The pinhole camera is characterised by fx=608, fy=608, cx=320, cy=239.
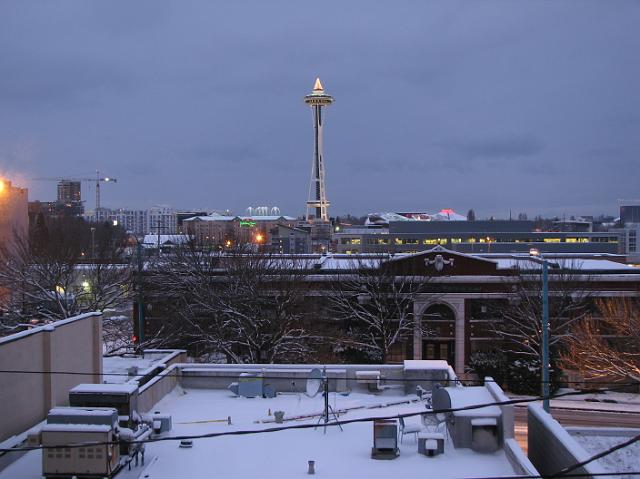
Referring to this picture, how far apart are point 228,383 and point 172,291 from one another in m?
20.2

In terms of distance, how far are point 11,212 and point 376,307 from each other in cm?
3097

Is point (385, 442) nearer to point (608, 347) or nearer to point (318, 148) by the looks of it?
point (608, 347)

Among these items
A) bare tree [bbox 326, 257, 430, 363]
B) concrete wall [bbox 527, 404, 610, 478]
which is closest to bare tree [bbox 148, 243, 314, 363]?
bare tree [bbox 326, 257, 430, 363]

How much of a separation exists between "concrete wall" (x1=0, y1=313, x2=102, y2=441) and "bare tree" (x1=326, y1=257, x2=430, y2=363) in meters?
20.4

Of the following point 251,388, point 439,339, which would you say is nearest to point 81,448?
point 251,388

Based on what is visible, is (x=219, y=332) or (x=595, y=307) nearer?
(x=219, y=332)

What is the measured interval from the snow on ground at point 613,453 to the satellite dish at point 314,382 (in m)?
5.77

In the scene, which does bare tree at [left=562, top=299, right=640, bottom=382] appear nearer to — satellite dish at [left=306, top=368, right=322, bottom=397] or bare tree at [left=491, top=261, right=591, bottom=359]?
bare tree at [left=491, top=261, right=591, bottom=359]

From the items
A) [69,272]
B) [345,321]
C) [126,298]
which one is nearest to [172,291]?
[126,298]

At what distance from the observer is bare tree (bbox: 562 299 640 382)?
Result: 27.5m

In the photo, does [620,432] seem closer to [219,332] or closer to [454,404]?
[454,404]

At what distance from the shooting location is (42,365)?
1253 centimetres

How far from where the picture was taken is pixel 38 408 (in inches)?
487

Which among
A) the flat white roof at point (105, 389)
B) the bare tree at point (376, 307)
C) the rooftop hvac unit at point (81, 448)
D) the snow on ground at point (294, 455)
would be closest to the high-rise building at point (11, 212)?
the bare tree at point (376, 307)
